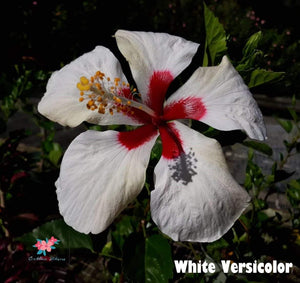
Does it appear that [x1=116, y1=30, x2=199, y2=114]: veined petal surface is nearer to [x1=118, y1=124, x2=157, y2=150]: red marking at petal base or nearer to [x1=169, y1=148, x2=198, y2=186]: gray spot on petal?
[x1=118, y1=124, x2=157, y2=150]: red marking at petal base

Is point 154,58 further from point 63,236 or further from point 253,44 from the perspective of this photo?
point 63,236

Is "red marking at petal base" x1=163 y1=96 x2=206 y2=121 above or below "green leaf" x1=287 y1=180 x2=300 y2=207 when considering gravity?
above

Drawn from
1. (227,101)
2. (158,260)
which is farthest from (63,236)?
(227,101)

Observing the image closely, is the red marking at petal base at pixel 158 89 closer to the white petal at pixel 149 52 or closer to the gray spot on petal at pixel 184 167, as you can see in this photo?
the white petal at pixel 149 52

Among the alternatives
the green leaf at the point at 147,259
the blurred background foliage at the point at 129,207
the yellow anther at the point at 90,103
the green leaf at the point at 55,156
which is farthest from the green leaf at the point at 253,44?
the green leaf at the point at 55,156
